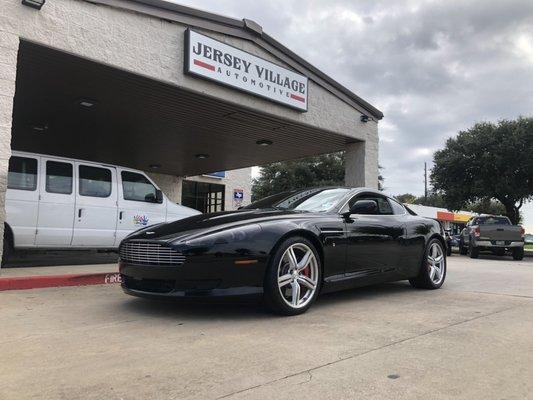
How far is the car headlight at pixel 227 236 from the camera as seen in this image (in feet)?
15.4

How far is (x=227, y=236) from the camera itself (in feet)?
15.7

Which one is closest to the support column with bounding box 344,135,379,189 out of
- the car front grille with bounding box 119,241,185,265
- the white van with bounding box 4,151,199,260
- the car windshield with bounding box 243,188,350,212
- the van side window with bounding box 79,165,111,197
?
the white van with bounding box 4,151,199,260

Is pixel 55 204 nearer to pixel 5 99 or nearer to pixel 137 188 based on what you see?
pixel 137 188

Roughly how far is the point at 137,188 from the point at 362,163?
6.32 m

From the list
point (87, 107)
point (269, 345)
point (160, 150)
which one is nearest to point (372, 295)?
point (269, 345)

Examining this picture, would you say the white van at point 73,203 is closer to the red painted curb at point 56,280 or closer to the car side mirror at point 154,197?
the car side mirror at point 154,197

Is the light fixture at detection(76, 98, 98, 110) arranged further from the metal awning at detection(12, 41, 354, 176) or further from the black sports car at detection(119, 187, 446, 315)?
the black sports car at detection(119, 187, 446, 315)

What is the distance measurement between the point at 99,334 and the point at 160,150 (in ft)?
38.7

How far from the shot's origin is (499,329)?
4602 millimetres

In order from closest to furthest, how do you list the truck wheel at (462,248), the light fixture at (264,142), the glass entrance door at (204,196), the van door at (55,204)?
the van door at (55,204), the light fixture at (264,142), the truck wheel at (462,248), the glass entrance door at (204,196)

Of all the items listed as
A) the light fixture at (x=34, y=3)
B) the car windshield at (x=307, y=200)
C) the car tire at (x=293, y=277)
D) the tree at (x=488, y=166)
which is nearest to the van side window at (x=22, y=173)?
the light fixture at (x=34, y=3)

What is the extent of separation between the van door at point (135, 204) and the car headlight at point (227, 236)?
16.1 feet

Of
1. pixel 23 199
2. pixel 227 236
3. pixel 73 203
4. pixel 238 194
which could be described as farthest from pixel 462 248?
pixel 227 236

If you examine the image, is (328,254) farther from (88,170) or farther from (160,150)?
(160,150)
